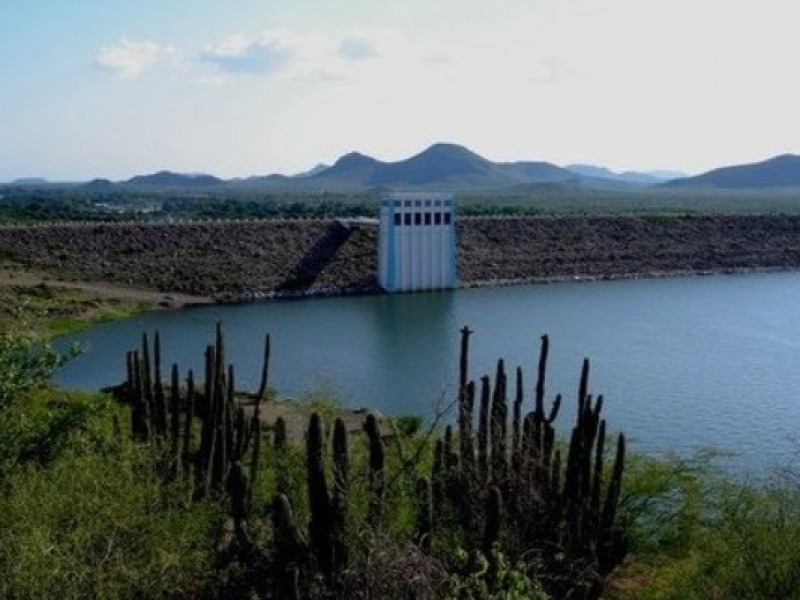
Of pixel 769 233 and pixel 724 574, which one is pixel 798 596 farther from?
pixel 769 233

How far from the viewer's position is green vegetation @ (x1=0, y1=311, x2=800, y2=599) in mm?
13945

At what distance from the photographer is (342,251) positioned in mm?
77750

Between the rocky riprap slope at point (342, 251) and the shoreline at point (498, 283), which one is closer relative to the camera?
the shoreline at point (498, 283)

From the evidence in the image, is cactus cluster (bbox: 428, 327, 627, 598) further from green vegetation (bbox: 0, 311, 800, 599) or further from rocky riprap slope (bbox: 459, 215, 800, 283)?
rocky riprap slope (bbox: 459, 215, 800, 283)

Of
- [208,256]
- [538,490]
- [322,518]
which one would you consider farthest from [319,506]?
[208,256]

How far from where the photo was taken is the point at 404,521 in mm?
17078

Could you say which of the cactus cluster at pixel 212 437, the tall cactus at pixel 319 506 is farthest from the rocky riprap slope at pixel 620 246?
the tall cactus at pixel 319 506

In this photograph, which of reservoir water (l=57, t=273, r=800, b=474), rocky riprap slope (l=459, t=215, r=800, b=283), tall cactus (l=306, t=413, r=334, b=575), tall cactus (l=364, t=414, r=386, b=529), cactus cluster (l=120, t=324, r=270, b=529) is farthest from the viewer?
rocky riprap slope (l=459, t=215, r=800, b=283)

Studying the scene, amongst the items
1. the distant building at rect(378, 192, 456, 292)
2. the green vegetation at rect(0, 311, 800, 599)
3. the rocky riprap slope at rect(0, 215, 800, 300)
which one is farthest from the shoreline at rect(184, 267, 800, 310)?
the green vegetation at rect(0, 311, 800, 599)

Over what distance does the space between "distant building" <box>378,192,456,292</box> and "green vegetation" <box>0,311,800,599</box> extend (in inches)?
1973

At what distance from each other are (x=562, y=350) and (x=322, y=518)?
35459 millimetres

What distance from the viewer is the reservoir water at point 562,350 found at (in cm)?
3541

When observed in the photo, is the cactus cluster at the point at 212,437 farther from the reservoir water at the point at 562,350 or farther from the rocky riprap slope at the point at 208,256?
the rocky riprap slope at the point at 208,256

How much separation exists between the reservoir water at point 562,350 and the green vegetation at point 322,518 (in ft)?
25.7
